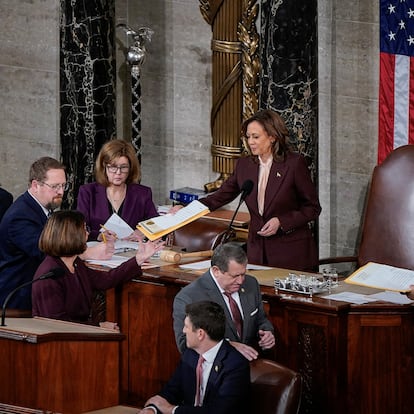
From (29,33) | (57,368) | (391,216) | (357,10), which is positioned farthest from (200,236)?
(57,368)

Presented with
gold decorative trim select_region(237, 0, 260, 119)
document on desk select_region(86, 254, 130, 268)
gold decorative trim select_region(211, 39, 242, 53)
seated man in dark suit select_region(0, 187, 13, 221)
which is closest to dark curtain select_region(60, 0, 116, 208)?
gold decorative trim select_region(211, 39, 242, 53)

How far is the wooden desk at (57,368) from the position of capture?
17.1 feet

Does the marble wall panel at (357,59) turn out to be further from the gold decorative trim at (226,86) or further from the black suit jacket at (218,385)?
the black suit jacket at (218,385)

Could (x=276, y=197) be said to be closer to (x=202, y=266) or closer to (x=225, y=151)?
(x=202, y=266)

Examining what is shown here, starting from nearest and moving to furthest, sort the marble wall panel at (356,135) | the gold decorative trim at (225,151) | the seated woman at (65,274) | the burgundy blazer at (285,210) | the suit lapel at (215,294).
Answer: the seated woman at (65,274) < the suit lapel at (215,294) < the burgundy blazer at (285,210) < the marble wall panel at (356,135) < the gold decorative trim at (225,151)

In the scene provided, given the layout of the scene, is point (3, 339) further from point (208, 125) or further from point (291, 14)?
point (208, 125)

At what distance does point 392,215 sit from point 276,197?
0.85 meters

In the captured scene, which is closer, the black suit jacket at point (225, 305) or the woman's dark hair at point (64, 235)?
the woman's dark hair at point (64, 235)

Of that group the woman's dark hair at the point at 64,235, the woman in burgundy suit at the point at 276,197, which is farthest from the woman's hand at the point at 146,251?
the woman in burgundy suit at the point at 276,197

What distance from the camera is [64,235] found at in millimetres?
6148

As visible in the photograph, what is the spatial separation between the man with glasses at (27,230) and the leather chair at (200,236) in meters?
1.68

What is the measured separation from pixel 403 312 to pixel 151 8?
549 centimetres

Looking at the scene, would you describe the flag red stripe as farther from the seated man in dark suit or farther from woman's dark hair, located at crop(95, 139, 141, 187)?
the seated man in dark suit

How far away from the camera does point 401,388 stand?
21.6ft
